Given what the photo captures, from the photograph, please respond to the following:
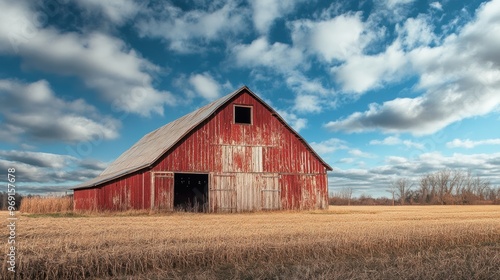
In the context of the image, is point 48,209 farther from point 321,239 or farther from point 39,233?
point 321,239

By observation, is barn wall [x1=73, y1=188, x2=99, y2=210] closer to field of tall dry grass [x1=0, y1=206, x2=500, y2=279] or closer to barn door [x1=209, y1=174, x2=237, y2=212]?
barn door [x1=209, y1=174, x2=237, y2=212]

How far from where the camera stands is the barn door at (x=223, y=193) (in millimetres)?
28266

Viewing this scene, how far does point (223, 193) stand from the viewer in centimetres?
2862

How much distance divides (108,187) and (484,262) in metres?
22.3

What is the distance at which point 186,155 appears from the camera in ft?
92.5

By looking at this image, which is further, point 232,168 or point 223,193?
point 232,168

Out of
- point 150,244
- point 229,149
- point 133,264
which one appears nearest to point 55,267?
point 133,264

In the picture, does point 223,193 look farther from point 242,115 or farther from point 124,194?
point 242,115

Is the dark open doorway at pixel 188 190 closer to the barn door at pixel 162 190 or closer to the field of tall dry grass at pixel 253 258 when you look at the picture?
the barn door at pixel 162 190

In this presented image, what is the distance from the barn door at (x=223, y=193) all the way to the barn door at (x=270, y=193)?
6.60ft

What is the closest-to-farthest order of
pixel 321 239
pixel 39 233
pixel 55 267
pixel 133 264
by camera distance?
pixel 55 267 → pixel 133 264 → pixel 321 239 → pixel 39 233

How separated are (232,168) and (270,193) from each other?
10.1 ft

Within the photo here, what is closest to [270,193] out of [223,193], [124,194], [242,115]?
[223,193]

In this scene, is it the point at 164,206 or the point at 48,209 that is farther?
the point at 48,209
